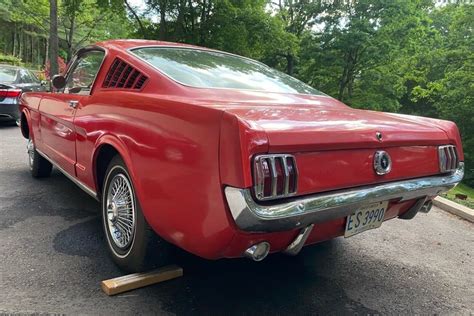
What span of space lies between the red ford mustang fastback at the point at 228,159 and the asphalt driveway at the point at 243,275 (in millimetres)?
322

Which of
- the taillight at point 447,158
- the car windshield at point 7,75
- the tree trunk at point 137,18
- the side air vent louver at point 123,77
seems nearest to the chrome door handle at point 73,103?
the side air vent louver at point 123,77

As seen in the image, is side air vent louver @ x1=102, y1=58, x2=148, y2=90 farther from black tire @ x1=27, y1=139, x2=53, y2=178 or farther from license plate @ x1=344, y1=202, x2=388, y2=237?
black tire @ x1=27, y1=139, x2=53, y2=178

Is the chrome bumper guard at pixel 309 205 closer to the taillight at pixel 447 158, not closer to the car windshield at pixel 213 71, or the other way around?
the taillight at pixel 447 158

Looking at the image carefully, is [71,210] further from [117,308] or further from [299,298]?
[299,298]

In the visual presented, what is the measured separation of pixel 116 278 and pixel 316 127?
61.5 inches

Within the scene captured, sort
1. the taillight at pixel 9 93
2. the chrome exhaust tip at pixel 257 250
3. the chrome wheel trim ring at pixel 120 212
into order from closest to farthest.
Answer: the chrome exhaust tip at pixel 257 250, the chrome wheel trim ring at pixel 120 212, the taillight at pixel 9 93

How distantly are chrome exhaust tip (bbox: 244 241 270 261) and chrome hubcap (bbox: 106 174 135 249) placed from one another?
0.95 meters

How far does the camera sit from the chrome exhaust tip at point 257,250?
79.0 inches

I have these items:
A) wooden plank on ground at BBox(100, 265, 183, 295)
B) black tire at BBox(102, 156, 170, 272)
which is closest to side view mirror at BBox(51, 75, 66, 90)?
black tire at BBox(102, 156, 170, 272)

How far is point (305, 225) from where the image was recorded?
6.57 feet

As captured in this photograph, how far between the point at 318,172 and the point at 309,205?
0.59 feet

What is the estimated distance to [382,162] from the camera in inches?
91.3

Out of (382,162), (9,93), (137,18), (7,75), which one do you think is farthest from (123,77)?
(137,18)

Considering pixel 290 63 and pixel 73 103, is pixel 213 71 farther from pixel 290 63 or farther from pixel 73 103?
pixel 290 63
